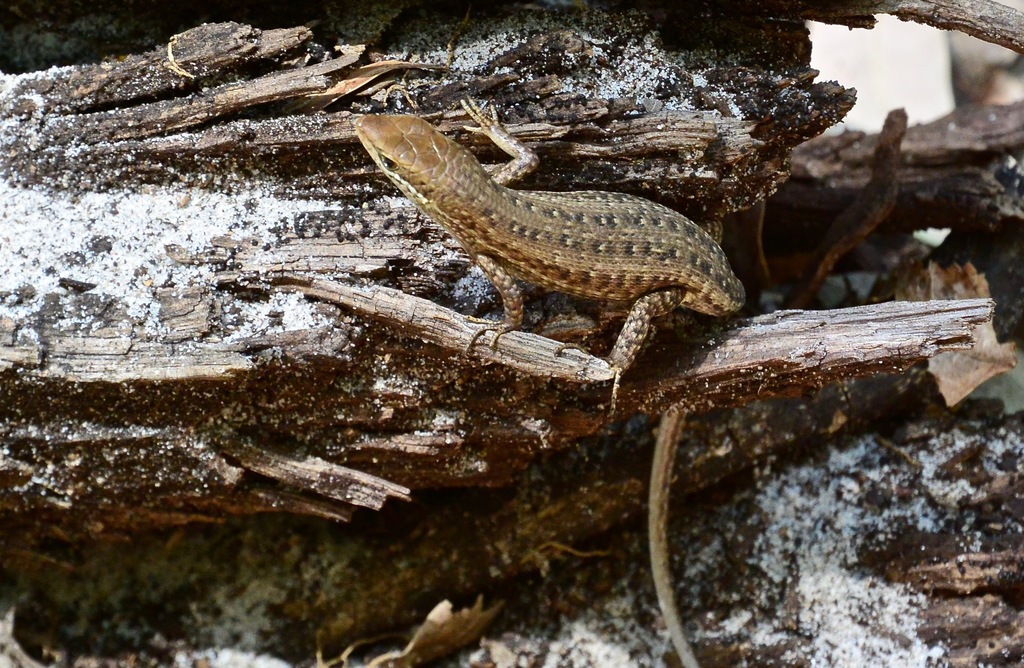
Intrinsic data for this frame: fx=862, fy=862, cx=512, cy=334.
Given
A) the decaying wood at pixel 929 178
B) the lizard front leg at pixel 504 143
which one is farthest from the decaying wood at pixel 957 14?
the decaying wood at pixel 929 178

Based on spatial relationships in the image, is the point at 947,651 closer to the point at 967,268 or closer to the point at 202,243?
the point at 967,268

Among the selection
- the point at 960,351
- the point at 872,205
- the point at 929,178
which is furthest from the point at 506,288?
the point at 929,178

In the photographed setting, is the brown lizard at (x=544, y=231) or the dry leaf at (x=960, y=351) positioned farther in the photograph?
the dry leaf at (x=960, y=351)

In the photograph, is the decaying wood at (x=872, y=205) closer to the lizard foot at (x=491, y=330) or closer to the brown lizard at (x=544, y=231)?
the brown lizard at (x=544, y=231)

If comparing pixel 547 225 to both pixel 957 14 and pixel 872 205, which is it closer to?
pixel 957 14

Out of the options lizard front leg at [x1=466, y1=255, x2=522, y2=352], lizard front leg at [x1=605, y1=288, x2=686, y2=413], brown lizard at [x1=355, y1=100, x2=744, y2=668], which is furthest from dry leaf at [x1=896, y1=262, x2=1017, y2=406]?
lizard front leg at [x1=466, y1=255, x2=522, y2=352]

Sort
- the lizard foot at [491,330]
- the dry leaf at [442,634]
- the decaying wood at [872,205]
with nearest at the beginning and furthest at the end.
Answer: the lizard foot at [491,330]
the dry leaf at [442,634]
the decaying wood at [872,205]

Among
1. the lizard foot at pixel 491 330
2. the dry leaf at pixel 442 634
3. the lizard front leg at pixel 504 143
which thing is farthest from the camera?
the dry leaf at pixel 442 634
